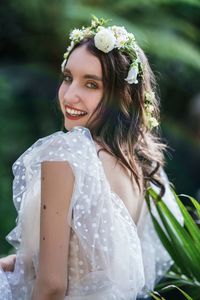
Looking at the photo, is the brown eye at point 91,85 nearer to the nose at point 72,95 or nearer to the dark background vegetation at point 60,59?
the nose at point 72,95

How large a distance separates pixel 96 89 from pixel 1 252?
10.1 feet

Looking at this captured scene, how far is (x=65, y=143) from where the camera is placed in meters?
2.20

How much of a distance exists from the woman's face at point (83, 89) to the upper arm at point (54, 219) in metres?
0.29

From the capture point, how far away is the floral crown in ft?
7.82

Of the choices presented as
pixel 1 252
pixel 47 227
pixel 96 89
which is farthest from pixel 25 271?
pixel 1 252

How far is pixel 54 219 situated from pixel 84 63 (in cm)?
61

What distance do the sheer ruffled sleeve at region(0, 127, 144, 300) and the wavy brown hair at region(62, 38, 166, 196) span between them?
0.43 ft

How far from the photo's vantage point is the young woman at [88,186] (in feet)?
7.02

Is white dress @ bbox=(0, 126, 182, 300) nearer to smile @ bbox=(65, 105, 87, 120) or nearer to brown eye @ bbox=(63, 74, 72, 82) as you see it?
smile @ bbox=(65, 105, 87, 120)

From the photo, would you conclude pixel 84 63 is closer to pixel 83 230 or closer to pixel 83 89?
pixel 83 89

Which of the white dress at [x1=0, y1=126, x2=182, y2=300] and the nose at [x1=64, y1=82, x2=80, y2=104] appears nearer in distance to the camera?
the white dress at [x1=0, y1=126, x2=182, y2=300]

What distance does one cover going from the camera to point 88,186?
217 cm

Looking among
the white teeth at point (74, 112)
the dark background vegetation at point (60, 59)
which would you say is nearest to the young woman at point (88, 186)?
the white teeth at point (74, 112)

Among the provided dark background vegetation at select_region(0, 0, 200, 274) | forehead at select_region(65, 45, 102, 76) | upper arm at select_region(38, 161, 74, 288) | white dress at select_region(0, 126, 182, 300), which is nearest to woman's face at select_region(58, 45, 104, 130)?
forehead at select_region(65, 45, 102, 76)
